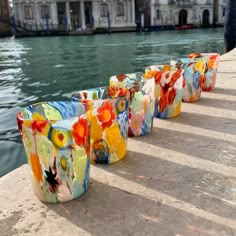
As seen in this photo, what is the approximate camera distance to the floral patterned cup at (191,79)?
3.03 metres

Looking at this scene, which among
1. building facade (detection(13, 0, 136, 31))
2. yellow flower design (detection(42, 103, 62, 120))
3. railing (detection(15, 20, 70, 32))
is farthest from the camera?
building facade (detection(13, 0, 136, 31))

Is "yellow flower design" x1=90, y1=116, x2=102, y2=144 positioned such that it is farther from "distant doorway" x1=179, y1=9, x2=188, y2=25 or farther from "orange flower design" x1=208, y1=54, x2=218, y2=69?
"distant doorway" x1=179, y1=9, x2=188, y2=25

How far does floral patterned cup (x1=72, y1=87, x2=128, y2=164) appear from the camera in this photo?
1.76 m

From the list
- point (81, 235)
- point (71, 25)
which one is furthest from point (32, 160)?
point (71, 25)

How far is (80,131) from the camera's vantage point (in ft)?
4.81

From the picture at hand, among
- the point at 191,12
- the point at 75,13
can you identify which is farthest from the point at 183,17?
the point at 75,13

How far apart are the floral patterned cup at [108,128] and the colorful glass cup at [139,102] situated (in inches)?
11.5

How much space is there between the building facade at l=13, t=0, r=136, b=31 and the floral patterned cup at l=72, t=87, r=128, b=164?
41.8 meters

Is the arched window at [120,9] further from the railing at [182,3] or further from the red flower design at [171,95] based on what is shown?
the red flower design at [171,95]

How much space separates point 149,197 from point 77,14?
48.6 meters

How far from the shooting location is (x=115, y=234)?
127 cm

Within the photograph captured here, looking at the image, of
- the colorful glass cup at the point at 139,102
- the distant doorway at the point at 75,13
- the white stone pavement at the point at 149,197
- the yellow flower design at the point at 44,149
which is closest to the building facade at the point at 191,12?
the distant doorway at the point at 75,13

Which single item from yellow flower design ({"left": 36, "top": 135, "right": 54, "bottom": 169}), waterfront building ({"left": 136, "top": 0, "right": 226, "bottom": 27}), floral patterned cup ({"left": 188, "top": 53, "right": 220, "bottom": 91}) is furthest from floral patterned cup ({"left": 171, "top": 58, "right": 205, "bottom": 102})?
waterfront building ({"left": 136, "top": 0, "right": 226, "bottom": 27})

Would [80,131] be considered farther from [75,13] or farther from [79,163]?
[75,13]
